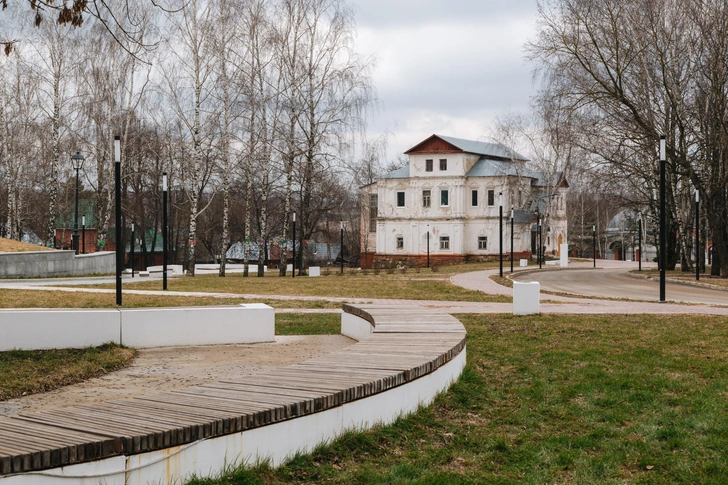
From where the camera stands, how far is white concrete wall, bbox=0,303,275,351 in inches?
395

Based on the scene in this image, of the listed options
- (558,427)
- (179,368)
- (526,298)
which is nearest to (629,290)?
(526,298)

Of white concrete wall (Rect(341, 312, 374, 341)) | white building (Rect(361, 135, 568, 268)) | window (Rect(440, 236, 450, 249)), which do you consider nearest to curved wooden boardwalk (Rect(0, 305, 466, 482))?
white concrete wall (Rect(341, 312, 374, 341))

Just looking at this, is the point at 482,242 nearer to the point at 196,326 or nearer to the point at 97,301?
the point at 97,301

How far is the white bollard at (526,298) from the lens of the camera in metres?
14.4

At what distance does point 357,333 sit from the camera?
12016mm

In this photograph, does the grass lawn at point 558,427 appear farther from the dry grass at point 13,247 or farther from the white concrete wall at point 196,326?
the dry grass at point 13,247

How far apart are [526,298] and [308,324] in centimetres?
399

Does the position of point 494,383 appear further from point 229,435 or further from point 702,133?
point 702,133

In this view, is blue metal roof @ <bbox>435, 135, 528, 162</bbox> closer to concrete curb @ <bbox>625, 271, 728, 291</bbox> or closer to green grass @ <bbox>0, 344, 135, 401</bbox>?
concrete curb @ <bbox>625, 271, 728, 291</bbox>

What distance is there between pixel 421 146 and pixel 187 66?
38.6 m

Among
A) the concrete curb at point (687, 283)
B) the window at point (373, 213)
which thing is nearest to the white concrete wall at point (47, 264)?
the concrete curb at point (687, 283)

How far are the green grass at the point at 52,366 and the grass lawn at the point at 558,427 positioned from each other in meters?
4.16

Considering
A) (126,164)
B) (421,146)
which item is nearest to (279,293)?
(126,164)

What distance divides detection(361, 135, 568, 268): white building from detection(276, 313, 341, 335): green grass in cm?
5249
